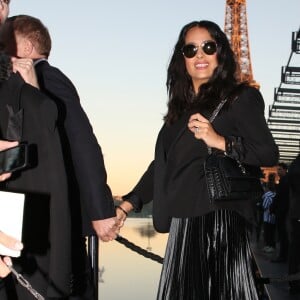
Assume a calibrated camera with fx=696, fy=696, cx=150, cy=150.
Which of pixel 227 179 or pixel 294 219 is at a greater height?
pixel 227 179

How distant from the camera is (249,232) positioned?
8.23ft

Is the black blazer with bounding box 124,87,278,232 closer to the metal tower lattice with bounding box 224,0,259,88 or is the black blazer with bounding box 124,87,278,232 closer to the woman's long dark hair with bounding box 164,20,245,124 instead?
the woman's long dark hair with bounding box 164,20,245,124

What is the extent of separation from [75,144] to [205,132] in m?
0.45

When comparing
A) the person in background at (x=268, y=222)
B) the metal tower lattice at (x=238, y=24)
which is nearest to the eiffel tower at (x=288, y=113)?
the person in background at (x=268, y=222)

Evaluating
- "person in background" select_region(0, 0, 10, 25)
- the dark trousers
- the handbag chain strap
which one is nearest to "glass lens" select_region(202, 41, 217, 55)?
the handbag chain strap

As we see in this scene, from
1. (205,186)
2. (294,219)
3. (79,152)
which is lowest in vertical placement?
(294,219)

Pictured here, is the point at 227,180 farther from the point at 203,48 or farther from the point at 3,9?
the point at 3,9

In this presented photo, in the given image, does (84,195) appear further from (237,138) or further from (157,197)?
(237,138)

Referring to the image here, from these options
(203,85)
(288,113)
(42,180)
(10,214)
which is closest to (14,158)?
(10,214)

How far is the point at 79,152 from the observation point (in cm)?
238

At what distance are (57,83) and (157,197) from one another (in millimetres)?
588

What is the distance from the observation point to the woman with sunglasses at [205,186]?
8.06 feet

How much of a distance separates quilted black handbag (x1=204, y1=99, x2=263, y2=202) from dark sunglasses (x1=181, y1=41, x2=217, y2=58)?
1.47ft

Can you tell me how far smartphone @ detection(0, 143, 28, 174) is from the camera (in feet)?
4.72
